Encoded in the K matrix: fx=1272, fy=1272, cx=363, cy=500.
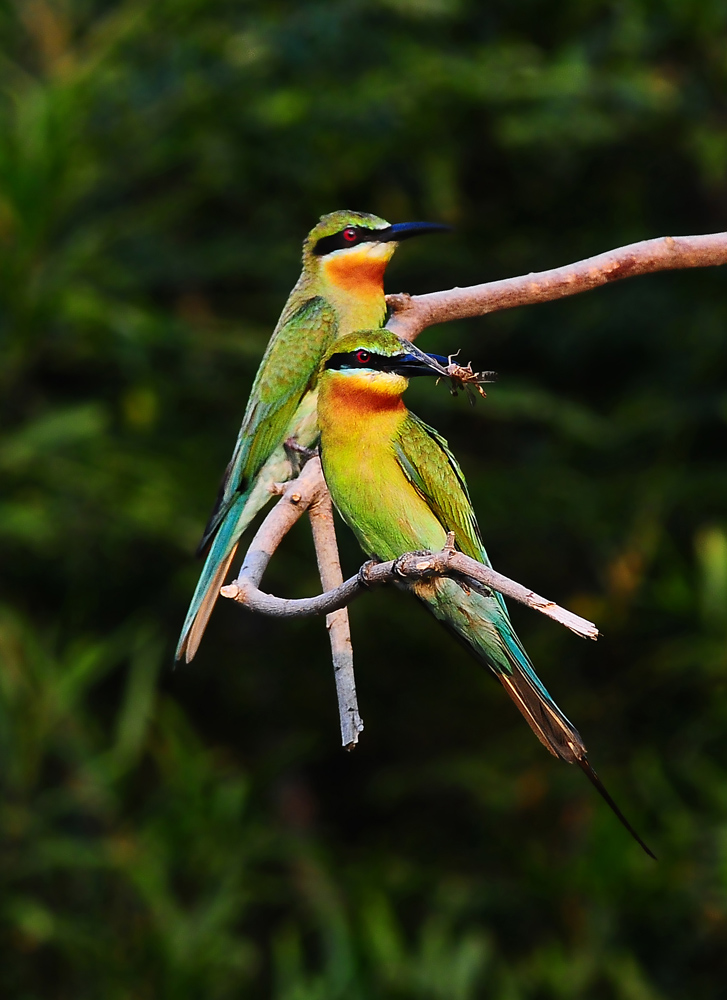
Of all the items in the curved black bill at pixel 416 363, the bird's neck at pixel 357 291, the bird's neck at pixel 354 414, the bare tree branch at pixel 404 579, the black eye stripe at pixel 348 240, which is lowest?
the bare tree branch at pixel 404 579

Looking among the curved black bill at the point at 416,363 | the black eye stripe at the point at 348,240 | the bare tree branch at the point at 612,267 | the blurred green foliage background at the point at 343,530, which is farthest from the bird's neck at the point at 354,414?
the blurred green foliage background at the point at 343,530

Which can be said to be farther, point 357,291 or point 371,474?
point 357,291

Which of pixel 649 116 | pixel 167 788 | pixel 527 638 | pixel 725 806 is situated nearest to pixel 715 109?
pixel 649 116

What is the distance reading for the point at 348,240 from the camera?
256 centimetres

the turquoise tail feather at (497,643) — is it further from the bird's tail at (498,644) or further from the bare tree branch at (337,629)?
the bare tree branch at (337,629)

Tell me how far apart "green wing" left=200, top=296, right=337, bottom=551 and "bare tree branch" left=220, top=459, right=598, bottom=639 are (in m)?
0.68

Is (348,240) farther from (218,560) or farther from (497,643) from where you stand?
(497,643)

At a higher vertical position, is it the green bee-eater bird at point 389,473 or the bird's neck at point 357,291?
the bird's neck at point 357,291

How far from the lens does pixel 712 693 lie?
5.18 meters

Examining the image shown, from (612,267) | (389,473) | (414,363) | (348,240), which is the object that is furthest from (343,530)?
(612,267)

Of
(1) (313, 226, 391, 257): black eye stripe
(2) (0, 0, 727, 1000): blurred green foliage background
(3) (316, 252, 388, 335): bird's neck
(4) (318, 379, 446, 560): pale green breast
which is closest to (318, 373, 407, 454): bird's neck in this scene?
(4) (318, 379, 446, 560): pale green breast

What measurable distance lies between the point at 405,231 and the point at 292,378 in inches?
13.6

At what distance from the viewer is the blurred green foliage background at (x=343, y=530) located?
4.89 m

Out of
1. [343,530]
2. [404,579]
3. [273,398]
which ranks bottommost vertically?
[404,579]
